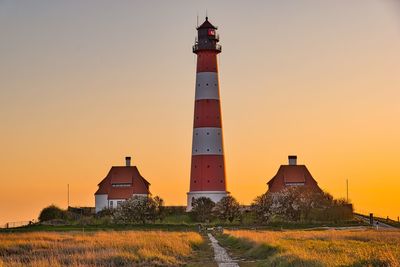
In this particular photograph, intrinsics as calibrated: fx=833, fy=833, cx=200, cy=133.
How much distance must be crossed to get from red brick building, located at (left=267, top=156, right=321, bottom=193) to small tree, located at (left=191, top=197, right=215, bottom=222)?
15.2 metres

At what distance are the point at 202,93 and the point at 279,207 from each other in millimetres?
14608

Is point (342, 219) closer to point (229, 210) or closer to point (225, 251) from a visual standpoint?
point (229, 210)

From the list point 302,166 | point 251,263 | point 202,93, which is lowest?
point 251,263

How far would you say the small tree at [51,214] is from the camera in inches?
3467

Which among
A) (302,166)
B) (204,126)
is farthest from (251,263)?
(302,166)

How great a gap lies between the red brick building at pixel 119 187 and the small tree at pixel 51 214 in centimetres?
556

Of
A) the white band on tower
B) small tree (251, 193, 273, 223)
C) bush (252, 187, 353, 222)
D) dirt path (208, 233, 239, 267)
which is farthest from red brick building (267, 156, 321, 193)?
dirt path (208, 233, 239, 267)

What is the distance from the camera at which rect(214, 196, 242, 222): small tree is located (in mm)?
82125

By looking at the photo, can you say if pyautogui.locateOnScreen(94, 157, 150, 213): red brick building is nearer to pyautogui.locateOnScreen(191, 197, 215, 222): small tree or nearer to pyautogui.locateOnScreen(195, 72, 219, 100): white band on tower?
pyautogui.locateOnScreen(191, 197, 215, 222): small tree

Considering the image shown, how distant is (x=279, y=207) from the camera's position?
84875mm

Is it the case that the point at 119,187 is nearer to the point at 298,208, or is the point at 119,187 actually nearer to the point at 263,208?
the point at 263,208

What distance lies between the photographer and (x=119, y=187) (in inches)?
3784

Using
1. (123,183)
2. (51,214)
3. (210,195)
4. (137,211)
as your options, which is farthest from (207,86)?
(51,214)

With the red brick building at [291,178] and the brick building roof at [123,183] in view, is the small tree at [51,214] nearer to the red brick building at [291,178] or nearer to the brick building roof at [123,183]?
the brick building roof at [123,183]
